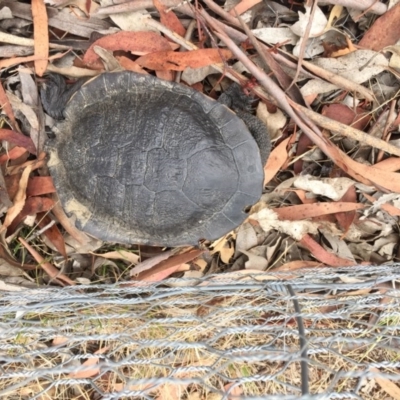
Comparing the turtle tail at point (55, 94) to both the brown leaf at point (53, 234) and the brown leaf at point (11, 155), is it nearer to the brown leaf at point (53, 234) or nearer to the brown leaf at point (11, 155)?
the brown leaf at point (11, 155)

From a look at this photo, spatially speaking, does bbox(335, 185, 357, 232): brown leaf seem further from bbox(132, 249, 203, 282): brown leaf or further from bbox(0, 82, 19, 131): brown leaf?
bbox(0, 82, 19, 131): brown leaf

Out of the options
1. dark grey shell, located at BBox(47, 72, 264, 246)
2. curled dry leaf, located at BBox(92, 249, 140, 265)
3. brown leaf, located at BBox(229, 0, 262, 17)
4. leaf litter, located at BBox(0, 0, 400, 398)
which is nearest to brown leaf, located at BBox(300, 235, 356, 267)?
leaf litter, located at BBox(0, 0, 400, 398)

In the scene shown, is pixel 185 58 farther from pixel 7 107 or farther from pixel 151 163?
pixel 7 107

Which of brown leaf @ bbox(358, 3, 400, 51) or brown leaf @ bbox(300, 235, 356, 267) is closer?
brown leaf @ bbox(358, 3, 400, 51)

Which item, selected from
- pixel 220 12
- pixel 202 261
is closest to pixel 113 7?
pixel 220 12

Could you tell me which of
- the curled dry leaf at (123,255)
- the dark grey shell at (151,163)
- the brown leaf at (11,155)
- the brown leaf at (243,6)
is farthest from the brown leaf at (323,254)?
the brown leaf at (11,155)

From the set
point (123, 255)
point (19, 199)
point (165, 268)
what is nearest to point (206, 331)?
point (165, 268)
